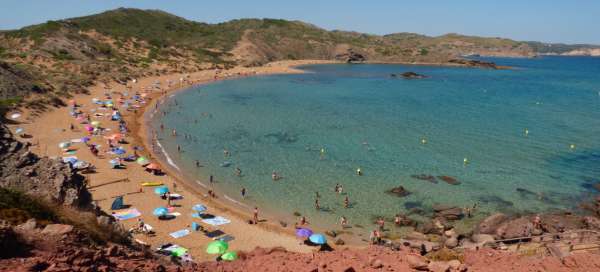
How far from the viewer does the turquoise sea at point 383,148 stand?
3033 cm

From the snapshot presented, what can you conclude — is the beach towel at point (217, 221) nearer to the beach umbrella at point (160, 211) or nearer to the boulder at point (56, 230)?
the beach umbrella at point (160, 211)

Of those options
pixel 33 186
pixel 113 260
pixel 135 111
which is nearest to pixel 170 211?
pixel 33 186

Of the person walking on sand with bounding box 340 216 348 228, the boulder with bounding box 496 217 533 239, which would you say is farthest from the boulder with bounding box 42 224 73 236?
the boulder with bounding box 496 217 533 239

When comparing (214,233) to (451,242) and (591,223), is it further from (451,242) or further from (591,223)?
(591,223)

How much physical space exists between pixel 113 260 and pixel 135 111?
53.8 metres

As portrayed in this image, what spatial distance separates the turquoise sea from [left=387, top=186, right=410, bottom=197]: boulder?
745 millimetres

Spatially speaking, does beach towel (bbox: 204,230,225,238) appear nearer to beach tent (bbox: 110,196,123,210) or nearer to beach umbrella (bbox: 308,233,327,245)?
beach umbrella (bbox: 308,233,327,245)

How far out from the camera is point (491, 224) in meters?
24.4

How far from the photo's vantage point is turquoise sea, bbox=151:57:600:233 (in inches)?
1194

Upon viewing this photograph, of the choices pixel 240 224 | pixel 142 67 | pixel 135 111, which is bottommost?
pixel 240 224

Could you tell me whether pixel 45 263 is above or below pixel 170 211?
above

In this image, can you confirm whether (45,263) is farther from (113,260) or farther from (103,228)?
(103,228)

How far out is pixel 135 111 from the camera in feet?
191

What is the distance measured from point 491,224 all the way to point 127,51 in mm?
115608
